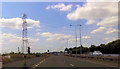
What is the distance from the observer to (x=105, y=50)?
128 metres

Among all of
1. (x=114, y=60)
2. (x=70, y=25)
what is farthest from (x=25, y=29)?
(x=114, y=60)

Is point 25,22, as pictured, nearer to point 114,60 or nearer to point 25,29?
point 25,29

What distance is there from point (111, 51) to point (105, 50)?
10.7m

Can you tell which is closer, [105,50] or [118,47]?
[118,47]

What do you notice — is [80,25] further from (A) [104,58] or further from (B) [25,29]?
(A) [104,58]

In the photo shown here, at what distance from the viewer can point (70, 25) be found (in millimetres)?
73000

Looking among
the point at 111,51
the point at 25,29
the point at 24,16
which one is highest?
the point at 24,16

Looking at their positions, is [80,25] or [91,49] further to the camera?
[91,49]

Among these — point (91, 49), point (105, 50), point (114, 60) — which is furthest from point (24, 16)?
point (91, 49)

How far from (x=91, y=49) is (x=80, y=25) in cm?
9692

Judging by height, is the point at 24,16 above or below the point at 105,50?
above

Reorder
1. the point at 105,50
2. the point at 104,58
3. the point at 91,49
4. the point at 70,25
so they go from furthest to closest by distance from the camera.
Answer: the point at 91,49
the point at 105,50
the point at 70,25
the point at 104,58

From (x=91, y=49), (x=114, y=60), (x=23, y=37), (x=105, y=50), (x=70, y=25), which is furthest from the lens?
(x=91, y=49)

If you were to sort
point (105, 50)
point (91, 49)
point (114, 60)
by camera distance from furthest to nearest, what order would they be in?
1. point (91, 49)
2. point (105, 50)
3. point (114, 60)
